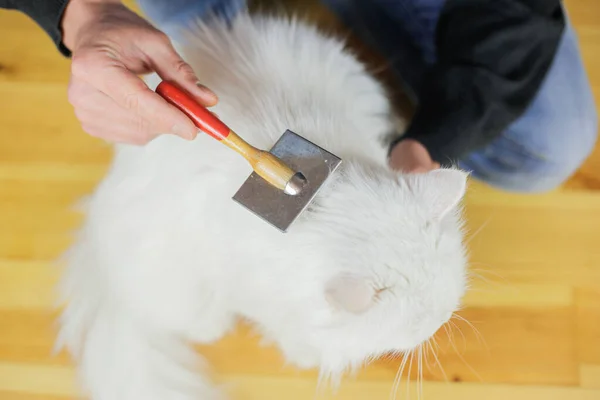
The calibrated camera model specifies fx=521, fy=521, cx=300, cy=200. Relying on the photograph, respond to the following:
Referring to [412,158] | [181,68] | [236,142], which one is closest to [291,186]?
[236,142]

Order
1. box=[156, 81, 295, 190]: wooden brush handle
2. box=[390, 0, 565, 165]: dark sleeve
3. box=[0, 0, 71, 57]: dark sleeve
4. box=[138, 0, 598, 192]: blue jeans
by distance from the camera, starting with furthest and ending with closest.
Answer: box=[138, 0, 598, 192]: blue jeans → box=[390, 0, 565, 165]: dark sleeve → box=[0, 0, 71, 57]: dark sleeve → box=[156, 81, 295, 190]: wooden brush handle

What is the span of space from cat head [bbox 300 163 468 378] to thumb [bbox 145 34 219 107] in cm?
17

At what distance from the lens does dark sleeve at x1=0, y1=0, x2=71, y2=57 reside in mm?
650

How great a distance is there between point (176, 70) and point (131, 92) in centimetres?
6

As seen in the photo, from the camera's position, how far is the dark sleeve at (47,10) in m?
0.65

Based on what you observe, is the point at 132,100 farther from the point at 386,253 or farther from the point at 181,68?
the point at 386,253

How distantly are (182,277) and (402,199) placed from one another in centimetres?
36

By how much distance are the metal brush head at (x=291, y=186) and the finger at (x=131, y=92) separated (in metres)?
0.09

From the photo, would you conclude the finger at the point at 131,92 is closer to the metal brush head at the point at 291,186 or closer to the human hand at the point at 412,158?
the metal brush head at the point at 291,186

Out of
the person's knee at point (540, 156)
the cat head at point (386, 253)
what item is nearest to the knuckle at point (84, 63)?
the cat head at point (386, 253)

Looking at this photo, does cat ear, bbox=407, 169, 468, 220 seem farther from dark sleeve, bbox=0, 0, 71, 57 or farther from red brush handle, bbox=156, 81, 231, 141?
dark sleeve, bbox=0, 0, 71, 57

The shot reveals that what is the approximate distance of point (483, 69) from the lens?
2.60 feet

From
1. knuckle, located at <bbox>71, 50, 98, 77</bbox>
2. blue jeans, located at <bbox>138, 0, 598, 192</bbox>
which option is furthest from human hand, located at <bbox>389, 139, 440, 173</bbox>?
knuckle, located at <bbox>71, 50, 98, 77</bbox>

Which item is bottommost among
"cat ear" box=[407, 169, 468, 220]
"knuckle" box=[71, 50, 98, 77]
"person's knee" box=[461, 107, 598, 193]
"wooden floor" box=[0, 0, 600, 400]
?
"wooden floor" box=[0, 0, 600, 400]
